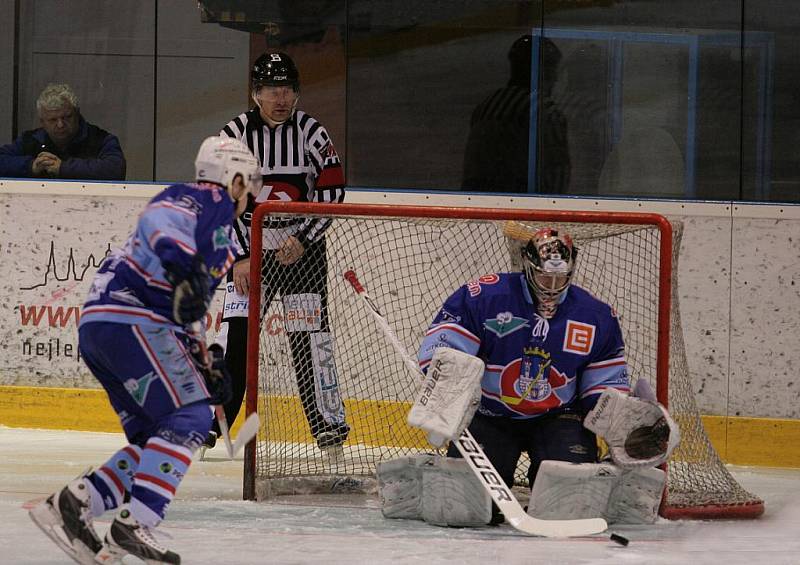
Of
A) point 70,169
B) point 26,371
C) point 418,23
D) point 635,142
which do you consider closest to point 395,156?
point 418,23

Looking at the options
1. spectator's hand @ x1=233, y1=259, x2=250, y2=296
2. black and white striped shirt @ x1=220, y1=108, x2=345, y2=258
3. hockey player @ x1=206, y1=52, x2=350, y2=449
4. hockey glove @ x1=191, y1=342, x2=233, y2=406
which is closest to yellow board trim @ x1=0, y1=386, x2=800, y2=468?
hockey player @ x1=206, y1=52, x2=350, y2=449

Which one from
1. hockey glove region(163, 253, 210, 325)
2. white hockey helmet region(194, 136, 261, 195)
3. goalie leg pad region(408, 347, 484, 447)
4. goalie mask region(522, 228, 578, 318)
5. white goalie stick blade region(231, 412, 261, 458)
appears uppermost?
white hockey helmet region(194, 136, 261, 195)

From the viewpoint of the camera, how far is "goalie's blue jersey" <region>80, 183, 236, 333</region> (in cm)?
304

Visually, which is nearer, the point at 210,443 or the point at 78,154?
the point at 210,443

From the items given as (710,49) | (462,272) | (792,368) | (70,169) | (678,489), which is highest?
(710,49)

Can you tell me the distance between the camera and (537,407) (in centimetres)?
403

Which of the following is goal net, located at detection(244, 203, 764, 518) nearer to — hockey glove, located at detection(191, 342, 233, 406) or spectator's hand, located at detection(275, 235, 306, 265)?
spectator's hand, located at detection(275, 235, 306, 265)

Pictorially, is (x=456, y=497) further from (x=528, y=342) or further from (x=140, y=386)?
(x=140, y=386)

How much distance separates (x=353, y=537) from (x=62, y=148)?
2.72 metres

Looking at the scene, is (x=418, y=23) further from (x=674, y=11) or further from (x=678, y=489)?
(x=678, y=489)

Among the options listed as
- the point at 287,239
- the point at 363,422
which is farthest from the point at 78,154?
the point at 363,422

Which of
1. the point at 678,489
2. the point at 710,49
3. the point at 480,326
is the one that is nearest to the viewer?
the point at 480,326

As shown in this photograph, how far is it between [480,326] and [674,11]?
225cm

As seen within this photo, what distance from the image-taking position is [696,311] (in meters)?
5.34
